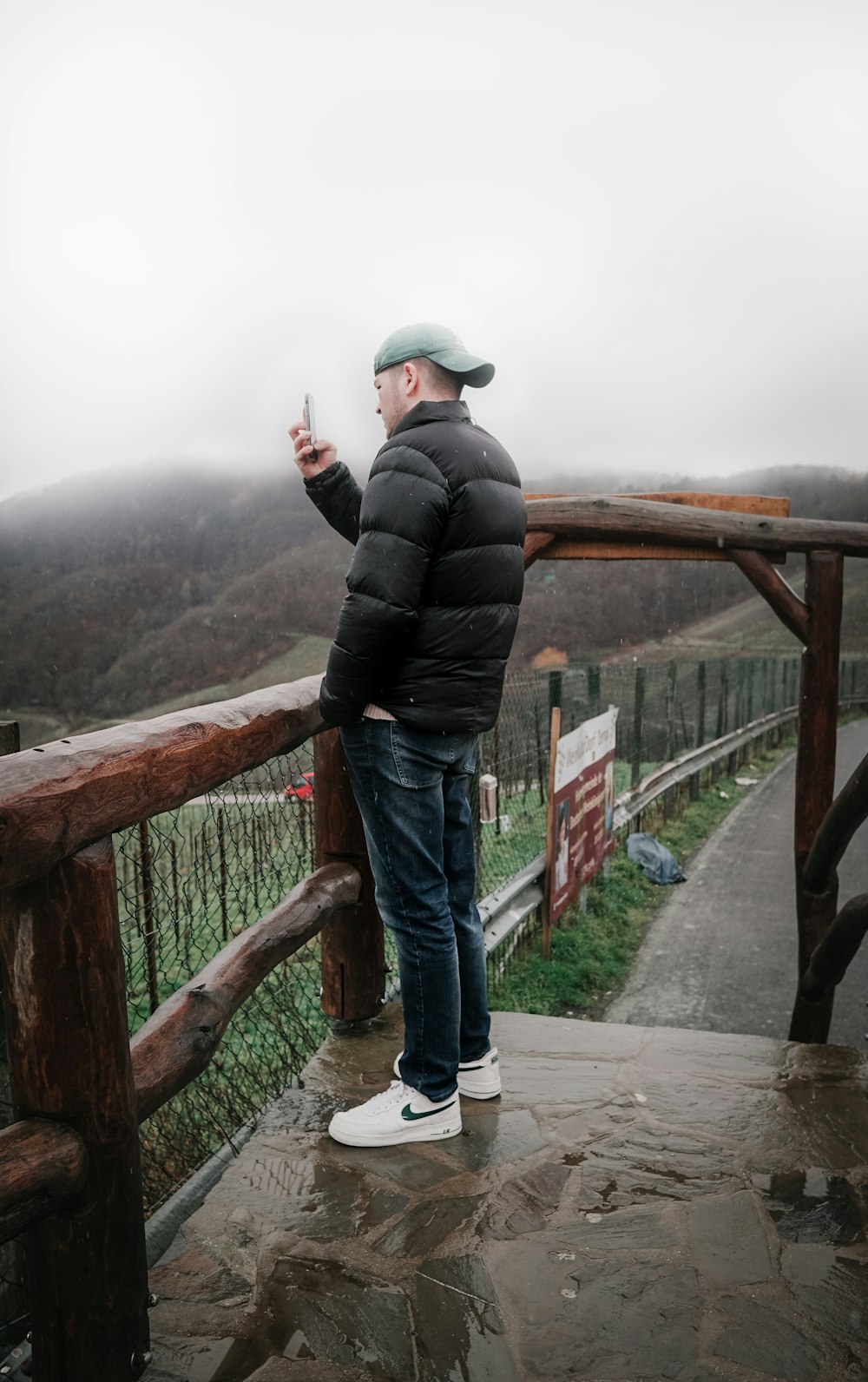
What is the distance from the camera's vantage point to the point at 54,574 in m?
62.0

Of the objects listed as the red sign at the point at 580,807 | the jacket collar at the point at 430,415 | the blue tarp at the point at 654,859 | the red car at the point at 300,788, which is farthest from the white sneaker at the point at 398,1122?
the blue tarp at the point at 654,859

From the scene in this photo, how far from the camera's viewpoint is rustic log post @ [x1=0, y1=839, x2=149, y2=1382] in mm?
1365

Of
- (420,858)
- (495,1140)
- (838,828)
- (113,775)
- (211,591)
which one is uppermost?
(113,775)

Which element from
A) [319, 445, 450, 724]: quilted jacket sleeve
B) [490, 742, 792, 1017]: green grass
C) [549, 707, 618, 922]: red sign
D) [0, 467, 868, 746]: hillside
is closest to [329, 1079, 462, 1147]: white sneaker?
[319, 445, 450, 724]: quilted jacket sleeve

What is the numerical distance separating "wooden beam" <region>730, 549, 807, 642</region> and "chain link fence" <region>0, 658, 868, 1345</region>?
1.54 meters

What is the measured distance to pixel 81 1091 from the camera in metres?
1.43

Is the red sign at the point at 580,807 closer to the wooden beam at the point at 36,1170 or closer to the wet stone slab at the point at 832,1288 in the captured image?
the wet stone slab at the point at 832,1288

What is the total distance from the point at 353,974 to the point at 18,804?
5.70 ft

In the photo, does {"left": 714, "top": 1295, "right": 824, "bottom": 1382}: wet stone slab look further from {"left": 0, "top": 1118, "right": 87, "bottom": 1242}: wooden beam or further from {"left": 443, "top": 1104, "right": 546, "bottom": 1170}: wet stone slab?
{"left": 0, "top": 1118, "right": 87, "bottom": 1242}: wooden beam

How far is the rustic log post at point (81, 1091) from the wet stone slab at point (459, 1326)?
48 cm

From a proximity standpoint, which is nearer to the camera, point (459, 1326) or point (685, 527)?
point (459, 1326)

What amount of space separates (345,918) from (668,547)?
221 centimetres

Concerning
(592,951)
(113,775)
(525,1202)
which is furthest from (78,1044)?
(592,951)

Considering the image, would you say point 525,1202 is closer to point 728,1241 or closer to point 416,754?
point 728,1241
